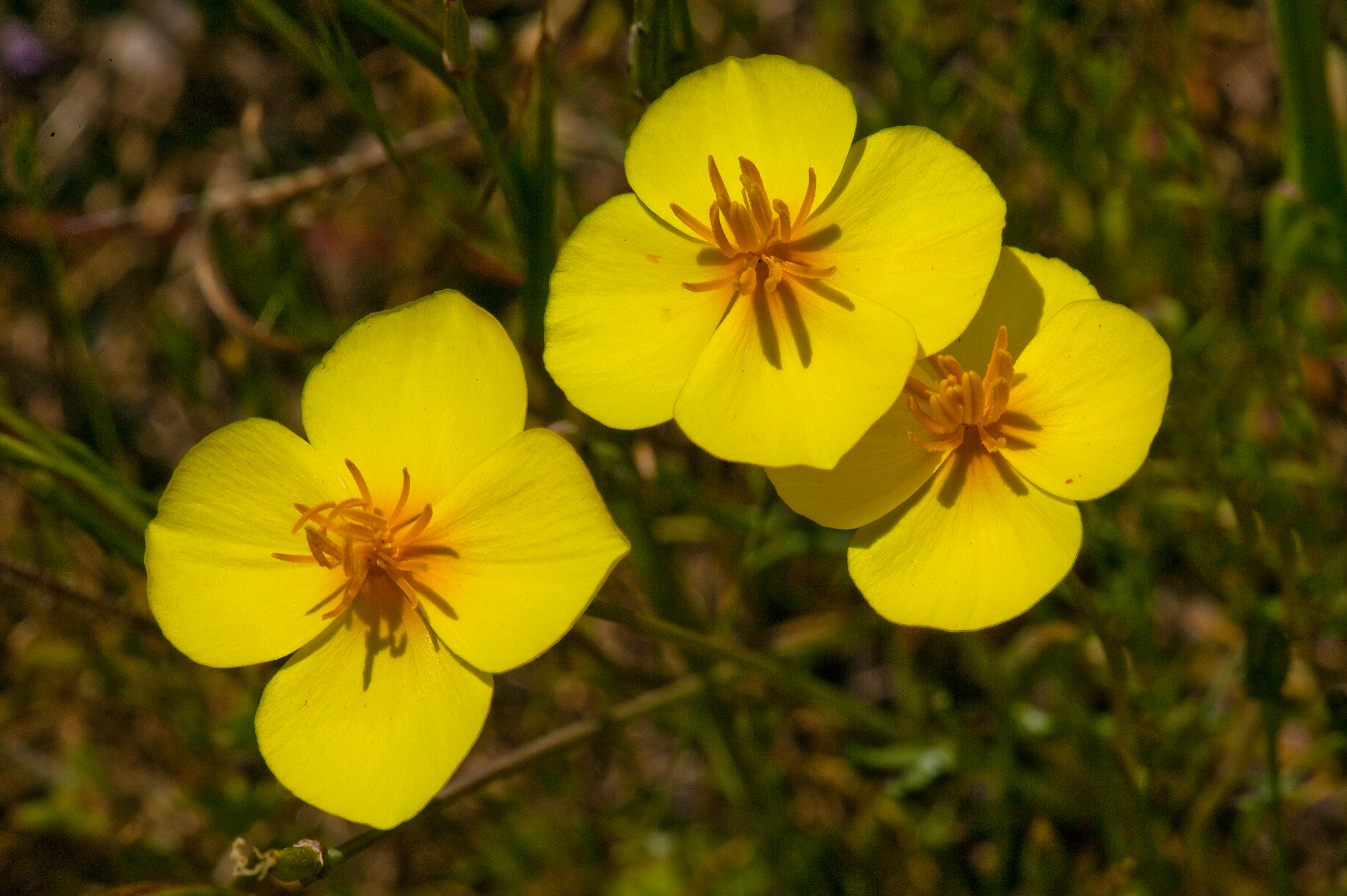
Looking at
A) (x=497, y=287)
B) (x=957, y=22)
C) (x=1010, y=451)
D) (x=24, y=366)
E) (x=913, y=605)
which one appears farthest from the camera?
(x=24, y=366)

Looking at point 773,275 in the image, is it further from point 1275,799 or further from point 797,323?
point 1275,799

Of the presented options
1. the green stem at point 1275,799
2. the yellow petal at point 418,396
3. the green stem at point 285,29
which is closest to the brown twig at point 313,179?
the green stem at point 285,29

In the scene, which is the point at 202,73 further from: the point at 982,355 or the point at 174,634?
the point at 982,355

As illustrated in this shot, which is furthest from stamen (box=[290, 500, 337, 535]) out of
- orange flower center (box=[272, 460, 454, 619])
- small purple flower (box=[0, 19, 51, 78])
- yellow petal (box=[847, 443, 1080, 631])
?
small purple flower (box=[0, 19, 51, 78])

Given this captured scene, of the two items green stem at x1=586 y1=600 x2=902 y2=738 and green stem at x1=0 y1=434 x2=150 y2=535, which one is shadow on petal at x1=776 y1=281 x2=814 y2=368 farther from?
green stem at x1=0 y1=434 x2=150 y2=535

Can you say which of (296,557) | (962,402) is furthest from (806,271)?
(296,557)

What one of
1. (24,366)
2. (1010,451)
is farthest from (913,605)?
(24,366)
